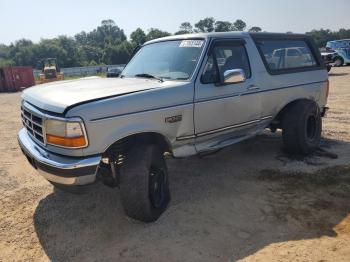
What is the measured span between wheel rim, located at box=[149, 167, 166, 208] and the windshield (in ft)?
3.76

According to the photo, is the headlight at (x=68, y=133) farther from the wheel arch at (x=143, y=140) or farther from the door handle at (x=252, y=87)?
the door handle at (x=252, y=87)

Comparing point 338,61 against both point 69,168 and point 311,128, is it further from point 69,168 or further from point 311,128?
point 69,168

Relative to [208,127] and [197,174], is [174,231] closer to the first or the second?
[208,127]

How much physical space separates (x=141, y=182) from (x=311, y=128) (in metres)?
3.49

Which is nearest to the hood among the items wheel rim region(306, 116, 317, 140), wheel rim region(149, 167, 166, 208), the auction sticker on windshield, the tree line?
the auction sticker on windshield

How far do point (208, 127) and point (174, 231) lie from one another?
1324 mm

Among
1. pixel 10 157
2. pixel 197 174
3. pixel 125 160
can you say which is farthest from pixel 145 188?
pixel 10 157

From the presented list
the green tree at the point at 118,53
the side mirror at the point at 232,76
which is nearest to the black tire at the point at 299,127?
the side mirror at the point at 232,76

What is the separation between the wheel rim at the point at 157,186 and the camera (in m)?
3.94

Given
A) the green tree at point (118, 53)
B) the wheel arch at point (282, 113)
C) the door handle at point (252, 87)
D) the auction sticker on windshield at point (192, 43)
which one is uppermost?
the auction sticker on windshield at point (192, 43)

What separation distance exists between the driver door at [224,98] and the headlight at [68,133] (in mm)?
1418

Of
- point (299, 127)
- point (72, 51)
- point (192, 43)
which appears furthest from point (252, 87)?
point (72, 51)

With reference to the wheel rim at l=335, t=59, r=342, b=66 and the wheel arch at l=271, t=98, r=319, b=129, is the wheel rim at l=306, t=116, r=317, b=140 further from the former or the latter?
the wheel rim at l=335, t=59, r=342, b=66

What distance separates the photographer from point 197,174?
5301mm
